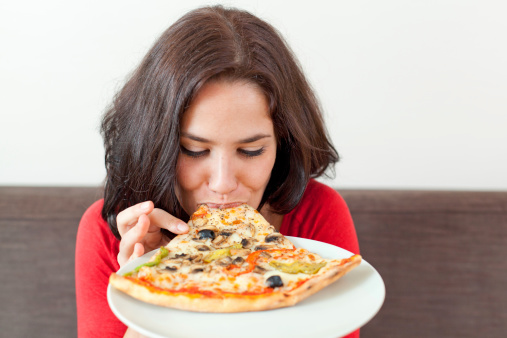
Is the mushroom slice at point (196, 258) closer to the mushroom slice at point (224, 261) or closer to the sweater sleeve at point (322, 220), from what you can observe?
the mushroom slice at point (224, 261)

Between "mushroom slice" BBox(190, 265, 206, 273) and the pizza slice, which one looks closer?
the pizza slice

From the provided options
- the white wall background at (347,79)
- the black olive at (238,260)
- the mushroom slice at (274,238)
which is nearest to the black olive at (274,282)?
the black olive at (238,260)

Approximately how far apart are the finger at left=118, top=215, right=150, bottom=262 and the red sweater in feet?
1.13

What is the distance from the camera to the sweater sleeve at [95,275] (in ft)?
5.56

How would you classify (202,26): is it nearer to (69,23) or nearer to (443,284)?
(69,23)

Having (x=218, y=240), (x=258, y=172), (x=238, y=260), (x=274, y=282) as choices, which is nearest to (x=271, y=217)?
(x=258, y=172)

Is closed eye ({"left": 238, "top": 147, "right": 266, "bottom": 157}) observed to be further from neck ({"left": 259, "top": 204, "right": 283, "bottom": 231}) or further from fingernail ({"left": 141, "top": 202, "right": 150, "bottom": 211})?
neck ({"left": 259, "top": 204, "right": 283, "bottom": 231})

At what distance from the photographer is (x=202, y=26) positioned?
1.56 meters

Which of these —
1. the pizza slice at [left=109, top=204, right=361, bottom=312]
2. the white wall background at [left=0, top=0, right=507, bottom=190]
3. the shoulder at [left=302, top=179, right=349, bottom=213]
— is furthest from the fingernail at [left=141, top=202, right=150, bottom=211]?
the white wall background at [left=0, top=0, right=507, bottom=190]

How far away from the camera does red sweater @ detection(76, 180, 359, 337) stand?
1.71m

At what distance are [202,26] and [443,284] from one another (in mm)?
1478

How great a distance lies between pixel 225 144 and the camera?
1.42 meters

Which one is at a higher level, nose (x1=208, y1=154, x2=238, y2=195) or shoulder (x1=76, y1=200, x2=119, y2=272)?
nose (x1=208, y1=154, x2=238, y2=195)

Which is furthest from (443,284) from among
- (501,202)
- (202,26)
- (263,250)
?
(202,26)
